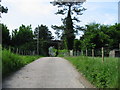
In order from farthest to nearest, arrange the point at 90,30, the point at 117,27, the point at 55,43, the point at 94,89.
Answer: the point at 55,43 < the point at 117,27 < the point at 90,30 < the point at 94,89

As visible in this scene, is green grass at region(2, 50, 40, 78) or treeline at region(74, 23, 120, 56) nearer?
green grass at region(2, 50, 40, 78)

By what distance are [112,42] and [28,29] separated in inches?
876

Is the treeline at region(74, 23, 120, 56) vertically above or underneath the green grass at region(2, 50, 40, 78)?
above

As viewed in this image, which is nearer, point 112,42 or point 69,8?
point 112,42

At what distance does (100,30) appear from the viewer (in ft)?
161

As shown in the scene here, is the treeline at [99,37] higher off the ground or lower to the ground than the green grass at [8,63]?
higher

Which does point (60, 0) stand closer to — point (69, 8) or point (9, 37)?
point (69, 8)

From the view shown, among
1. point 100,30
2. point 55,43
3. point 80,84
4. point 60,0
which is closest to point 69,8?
point 60,0

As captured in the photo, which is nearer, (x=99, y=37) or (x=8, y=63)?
(x=8, y=63)

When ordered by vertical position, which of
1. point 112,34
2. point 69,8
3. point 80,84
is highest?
point 69,8

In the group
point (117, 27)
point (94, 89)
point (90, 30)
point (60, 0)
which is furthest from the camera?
point (117, 27)

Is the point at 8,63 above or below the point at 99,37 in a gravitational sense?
below

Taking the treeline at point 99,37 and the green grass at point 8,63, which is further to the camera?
the treeline at point 99,37

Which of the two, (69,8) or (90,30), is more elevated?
(69,8)
